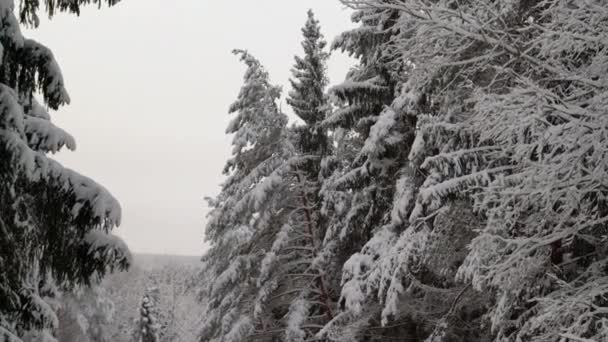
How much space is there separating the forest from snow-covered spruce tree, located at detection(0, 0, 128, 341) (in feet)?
0.05

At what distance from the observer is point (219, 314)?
654 inches

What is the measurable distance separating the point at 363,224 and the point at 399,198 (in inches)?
102

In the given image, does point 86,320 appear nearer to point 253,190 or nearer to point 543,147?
point 253,190

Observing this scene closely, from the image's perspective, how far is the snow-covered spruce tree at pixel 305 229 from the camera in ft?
44.0

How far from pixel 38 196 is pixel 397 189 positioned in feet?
20.5

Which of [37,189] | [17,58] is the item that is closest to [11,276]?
[37,189]

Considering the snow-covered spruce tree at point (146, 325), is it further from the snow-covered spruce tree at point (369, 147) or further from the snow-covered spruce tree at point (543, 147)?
the snow-covered spruce tree at point (543, 147)

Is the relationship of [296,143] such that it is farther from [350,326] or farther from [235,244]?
[350,326]

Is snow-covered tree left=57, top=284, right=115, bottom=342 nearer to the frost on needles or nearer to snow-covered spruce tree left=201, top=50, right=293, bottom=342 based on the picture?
the frost on needles

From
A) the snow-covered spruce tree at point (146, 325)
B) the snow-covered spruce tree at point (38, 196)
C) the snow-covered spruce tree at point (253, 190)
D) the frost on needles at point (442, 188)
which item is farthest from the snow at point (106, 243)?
the snow-covered spruce tree at point (146, 325)

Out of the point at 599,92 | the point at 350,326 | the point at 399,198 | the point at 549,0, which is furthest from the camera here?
the point at 350,326

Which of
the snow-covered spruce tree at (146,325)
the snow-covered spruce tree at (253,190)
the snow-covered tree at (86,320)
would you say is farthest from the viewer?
the snow-covered spruce tree at (146,325)

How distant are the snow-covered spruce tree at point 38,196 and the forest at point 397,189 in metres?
0.02

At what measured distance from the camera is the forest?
14.8 feet
